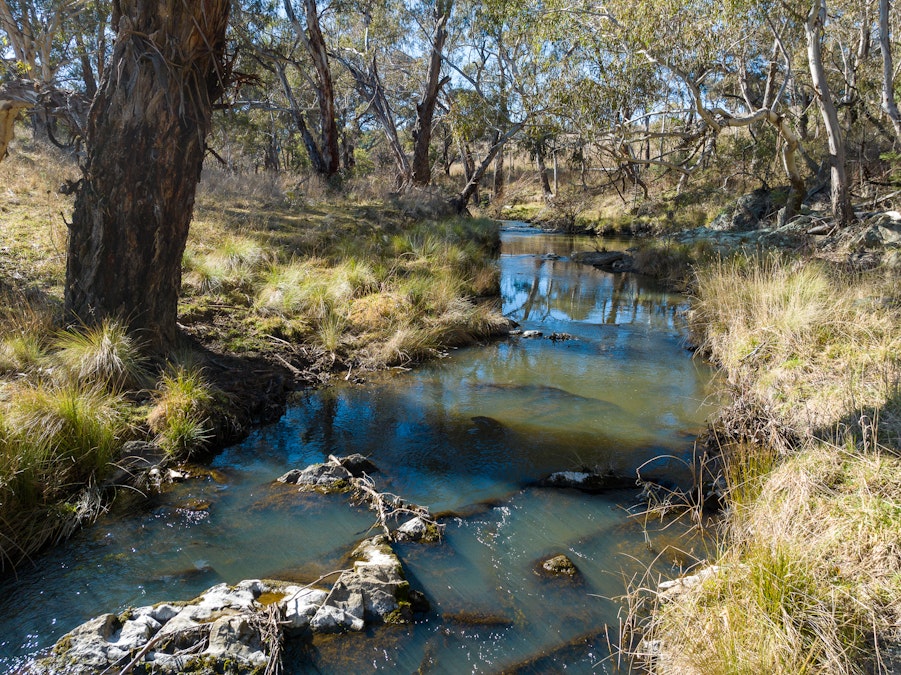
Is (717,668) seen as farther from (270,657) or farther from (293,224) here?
(293,224)

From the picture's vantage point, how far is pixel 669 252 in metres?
15.1

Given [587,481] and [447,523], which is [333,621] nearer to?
[447,523]

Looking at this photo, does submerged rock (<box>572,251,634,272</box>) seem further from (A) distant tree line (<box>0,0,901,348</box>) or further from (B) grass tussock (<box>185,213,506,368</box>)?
(B) grass tussock (<box>185,213,506,368</box>)

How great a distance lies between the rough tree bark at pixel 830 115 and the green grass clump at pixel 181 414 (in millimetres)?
12664

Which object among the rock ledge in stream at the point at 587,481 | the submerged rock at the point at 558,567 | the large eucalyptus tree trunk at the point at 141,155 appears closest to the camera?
the submerged rock at the point at 558,567

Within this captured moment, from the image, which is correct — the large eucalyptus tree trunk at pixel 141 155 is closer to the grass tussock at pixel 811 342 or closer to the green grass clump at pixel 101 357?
the green grass clump at pixel 101 357

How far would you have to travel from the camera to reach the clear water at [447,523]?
3.03 meters

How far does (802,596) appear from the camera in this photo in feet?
8.67

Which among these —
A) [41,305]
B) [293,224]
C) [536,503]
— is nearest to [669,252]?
[293,224]

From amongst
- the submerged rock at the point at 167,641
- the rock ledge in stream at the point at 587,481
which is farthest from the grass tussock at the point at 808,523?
the submerged rock at the point at 167,641

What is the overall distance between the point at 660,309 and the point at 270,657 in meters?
10.2

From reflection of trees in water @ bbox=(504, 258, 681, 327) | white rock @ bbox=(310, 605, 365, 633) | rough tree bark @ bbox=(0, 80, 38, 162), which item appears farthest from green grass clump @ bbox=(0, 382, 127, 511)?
reflection of trees in water @ bbox=(504, 258, 681, 327)

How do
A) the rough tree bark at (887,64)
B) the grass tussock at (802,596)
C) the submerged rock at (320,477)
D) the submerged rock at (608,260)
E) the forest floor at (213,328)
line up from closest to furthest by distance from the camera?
1. the grass tussock at (802,596)
2. the forest floor at (213,328)
3. the submerged rock at (320,477)
4. the rough tree bark at (887,64)
5. the submerged rock at (608,260)

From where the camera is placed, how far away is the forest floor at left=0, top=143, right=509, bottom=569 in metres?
3.99
